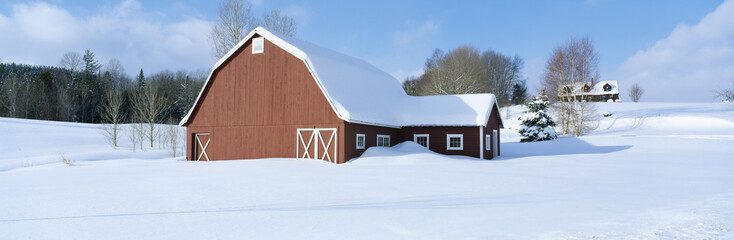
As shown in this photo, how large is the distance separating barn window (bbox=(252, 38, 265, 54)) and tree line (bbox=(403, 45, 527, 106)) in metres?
26.4

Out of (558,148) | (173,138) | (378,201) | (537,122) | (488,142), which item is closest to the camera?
(378,201)

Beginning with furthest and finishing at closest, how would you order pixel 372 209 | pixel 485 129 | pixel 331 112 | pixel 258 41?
pixel 485 129 < pixel 258 41 < pixel 331 112 < pixel 372 209

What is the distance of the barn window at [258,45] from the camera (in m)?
20.5

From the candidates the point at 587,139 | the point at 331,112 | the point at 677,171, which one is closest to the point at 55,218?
the point at 331,112

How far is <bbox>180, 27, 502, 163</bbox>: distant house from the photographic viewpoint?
62.8 ft

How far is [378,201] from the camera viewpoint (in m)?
8.82

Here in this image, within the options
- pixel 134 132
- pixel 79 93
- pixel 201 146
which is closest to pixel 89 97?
pixel 79 93

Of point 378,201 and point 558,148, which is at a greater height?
point 558,148

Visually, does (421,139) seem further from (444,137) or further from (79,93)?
(79,93)

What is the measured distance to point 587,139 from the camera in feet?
100

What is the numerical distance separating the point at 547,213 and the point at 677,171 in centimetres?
1077

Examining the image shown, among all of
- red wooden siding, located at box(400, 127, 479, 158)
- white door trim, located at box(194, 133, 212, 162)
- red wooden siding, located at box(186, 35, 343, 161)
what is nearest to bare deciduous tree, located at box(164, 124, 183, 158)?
white door trim, located at box(194, 133, 212, 162)

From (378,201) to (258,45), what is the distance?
45.2 ft

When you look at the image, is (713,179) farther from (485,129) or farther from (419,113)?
(419,113)
